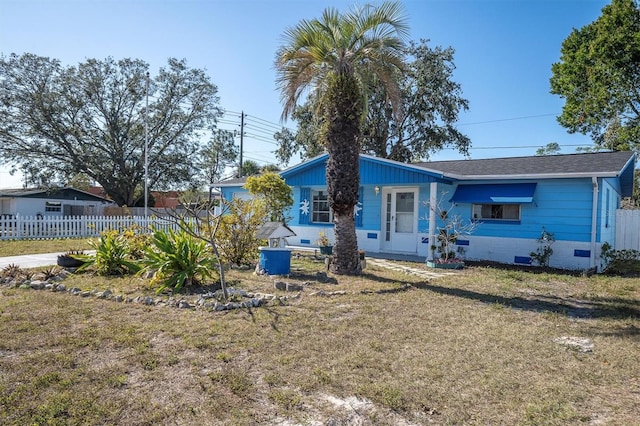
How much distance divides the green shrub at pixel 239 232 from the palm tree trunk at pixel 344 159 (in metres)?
2.10

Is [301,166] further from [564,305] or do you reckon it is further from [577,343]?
[577,343]

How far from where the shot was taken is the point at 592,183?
1054 cm

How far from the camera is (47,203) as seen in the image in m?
32.6

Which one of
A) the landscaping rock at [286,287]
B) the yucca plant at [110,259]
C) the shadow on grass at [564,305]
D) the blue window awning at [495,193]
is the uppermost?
the blue window awning at [495,193]

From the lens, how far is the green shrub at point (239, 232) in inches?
379

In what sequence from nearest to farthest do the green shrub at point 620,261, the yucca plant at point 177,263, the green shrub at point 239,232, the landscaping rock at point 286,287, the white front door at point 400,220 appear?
Answer: 1. the yucca plant at point 177,263
2. the landscaping rock at point 286,287
3. the green shrub at point 239,232
4. the green shrub at point 620,261
5. the white front door at point 400,220

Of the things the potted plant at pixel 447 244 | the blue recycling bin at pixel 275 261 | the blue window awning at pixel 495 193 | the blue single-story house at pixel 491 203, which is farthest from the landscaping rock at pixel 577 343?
the blue window awning at pixel 495 193

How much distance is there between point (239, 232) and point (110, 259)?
2842 mm

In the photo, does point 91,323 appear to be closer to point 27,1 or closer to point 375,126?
point 27,1

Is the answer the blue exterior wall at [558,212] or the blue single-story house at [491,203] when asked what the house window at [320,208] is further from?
the blue exterior wall at [558,212]

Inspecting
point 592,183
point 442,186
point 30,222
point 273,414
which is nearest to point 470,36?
point 442,186

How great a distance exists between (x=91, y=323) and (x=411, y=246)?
1027cm

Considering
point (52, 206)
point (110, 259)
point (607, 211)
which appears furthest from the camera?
point (52, 206)

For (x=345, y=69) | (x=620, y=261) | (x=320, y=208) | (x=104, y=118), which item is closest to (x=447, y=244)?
(x=345, y=69)
